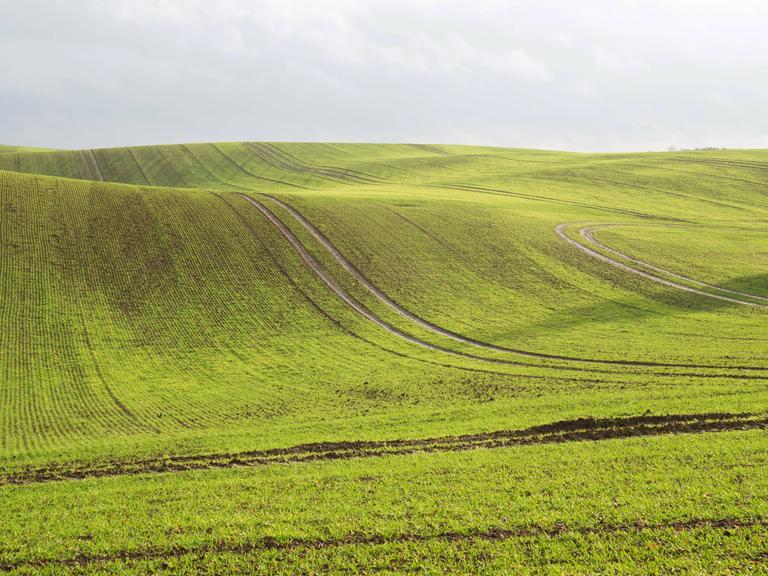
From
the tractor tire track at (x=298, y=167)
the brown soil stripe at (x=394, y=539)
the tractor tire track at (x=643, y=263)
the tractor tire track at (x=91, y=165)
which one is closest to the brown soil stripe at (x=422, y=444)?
the brown soil stripe at (x=394, y=539)

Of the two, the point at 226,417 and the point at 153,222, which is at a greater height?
the point at 153,222

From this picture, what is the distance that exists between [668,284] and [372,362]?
106 ft

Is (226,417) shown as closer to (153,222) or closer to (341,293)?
(341,293)

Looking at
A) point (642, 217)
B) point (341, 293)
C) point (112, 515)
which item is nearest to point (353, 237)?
point (341, 293)

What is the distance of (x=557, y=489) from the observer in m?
17.4

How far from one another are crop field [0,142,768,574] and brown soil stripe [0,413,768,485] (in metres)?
0.14

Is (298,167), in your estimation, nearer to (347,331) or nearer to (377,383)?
(347,331)

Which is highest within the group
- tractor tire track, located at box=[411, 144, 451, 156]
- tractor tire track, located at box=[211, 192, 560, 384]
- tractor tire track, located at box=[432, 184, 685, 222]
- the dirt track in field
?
tractor tire track, located at box=[411, 144, 451, 156]

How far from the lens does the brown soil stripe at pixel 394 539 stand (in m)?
14.5

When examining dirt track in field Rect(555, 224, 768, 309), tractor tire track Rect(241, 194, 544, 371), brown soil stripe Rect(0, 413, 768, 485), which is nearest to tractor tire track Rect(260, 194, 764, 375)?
tractor tire track Rect(241, 194, 544, 371)

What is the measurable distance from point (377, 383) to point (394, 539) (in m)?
21.3

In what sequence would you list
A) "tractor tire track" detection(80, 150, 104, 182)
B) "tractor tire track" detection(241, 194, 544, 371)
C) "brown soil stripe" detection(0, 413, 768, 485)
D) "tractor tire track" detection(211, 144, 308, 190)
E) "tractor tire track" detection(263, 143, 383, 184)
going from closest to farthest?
"brown soil stripe" detection(0, 413, 768, 485) < "tractor tire track" detection(241, 194, 544, 371) < "tractor tire track" detection(211, 144, 308, 190) < "tractor tire track" detection(263, 143, 383, 184) < "tractor tire track" detection(80, 150, 104, 182)

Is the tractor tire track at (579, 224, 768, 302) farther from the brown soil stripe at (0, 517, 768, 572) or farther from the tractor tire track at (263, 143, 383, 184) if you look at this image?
the tractor tire track at (263, 143, 383, 184)

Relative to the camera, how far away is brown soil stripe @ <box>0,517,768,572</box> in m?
14.5
